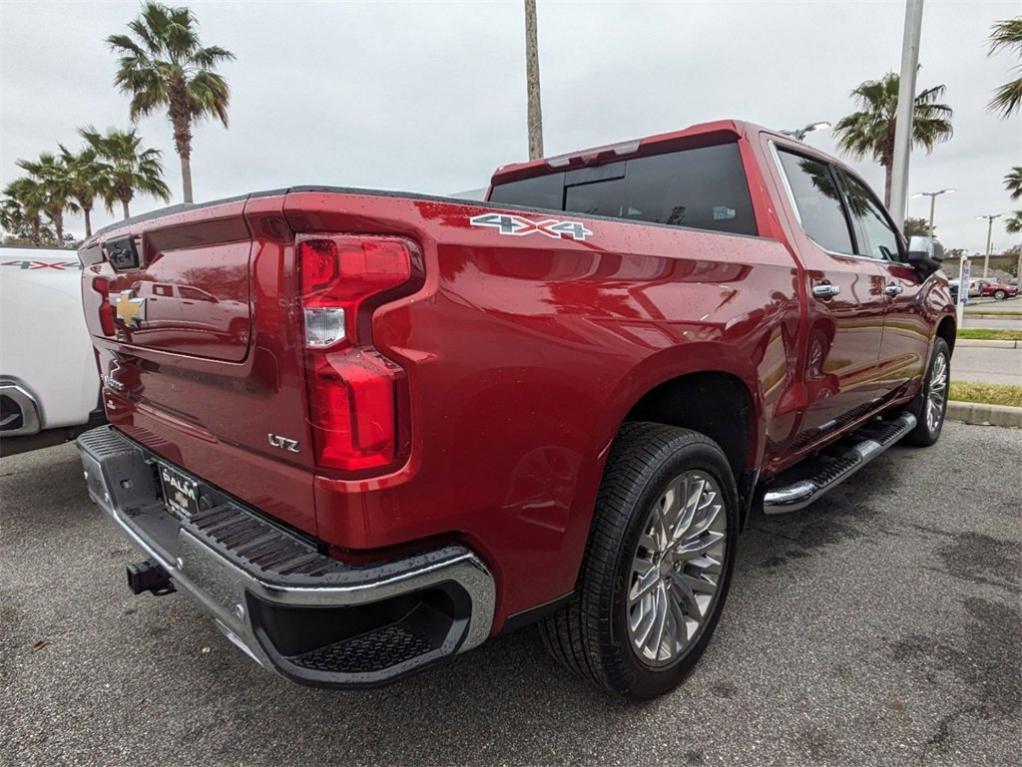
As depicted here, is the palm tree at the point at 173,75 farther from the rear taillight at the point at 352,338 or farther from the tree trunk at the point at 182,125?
the rear taillight at the point at 352,338

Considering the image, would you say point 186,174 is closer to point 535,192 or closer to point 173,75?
point 173,75

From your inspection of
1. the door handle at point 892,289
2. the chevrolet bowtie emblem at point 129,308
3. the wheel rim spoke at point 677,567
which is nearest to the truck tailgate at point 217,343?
the chevrolet bowtie emblem at point 129,308

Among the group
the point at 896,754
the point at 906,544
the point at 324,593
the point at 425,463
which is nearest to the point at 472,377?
the point at 425,463

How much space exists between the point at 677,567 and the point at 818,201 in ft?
6.57

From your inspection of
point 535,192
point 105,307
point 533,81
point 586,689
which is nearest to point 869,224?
point 535,192

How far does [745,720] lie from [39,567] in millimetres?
3357

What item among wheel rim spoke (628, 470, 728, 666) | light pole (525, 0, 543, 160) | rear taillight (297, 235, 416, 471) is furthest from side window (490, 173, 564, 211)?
light pole (525, 0, 543, 160)

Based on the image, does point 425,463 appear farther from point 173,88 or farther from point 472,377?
point 173,88

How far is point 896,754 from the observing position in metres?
1.84

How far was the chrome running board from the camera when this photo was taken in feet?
8.84

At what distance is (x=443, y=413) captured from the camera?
4.56 feet

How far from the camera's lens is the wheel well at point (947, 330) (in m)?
4.95

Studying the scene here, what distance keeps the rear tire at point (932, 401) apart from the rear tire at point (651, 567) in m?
3.30

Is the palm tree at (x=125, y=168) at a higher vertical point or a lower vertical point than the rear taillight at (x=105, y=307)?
higher
